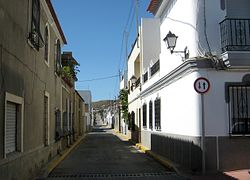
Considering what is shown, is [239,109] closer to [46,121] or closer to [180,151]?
[180,151]

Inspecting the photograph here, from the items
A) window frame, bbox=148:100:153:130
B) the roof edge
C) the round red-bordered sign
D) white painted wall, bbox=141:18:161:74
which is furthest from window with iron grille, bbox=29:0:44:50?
white painted wall, bbox=141:18:161:74

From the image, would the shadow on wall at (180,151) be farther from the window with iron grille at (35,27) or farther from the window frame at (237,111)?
the window with iron grille at (35,27)

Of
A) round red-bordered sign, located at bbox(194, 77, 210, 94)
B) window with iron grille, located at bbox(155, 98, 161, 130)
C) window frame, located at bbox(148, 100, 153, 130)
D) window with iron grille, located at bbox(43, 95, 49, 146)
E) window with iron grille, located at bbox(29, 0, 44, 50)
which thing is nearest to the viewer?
round red-bordered sign, located at bbox(194, 77, 210, 94)

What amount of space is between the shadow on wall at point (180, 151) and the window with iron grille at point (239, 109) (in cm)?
122

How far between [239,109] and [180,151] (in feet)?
9.12

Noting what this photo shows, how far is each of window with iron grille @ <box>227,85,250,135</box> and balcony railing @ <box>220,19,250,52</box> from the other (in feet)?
3.72

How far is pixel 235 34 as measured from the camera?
39.8ft

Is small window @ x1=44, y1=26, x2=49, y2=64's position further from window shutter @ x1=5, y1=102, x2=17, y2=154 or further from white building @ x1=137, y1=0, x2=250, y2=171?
window shutter @ x1=5, y1=102, x2=17, y2=154

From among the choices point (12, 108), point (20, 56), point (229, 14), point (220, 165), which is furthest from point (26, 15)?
point (220, 165)

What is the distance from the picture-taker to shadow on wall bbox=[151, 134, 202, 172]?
11969 millimetres

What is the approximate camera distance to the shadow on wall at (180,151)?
12.0 m

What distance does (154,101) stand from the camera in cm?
1978

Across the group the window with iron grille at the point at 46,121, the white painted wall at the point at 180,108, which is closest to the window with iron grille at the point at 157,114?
the white painted wall at the point at 180,108

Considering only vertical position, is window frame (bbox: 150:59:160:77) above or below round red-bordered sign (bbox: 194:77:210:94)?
above
